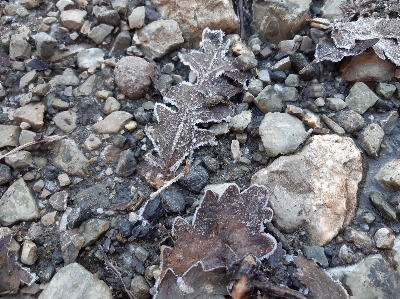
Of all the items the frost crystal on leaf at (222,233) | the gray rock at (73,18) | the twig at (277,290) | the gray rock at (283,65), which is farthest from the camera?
the gray rock at (73,18)

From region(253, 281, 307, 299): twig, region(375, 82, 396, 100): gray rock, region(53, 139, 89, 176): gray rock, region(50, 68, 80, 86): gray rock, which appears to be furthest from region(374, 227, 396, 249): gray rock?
region(50, 68, 80, 86): gray rock

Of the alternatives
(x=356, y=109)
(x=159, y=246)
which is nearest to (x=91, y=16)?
(x=159, y=246)

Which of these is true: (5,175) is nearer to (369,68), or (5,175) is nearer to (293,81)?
(293,81)

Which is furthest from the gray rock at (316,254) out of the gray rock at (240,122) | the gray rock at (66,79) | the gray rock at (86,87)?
the gray rock at (66,79)

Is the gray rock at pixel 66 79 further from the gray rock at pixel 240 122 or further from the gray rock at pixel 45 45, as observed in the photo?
the gray rock at pixel 240 122

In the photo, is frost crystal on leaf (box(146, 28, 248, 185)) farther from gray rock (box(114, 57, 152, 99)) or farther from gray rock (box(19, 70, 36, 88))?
gray rock (box(19, 70, 36, 88))

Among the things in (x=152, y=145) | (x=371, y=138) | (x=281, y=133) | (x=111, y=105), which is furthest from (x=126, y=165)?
(x=371, y=138)

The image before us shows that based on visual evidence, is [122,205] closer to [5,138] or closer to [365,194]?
[5,138]
